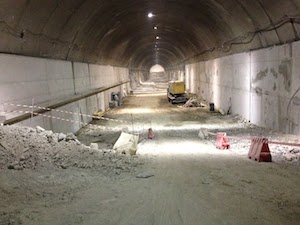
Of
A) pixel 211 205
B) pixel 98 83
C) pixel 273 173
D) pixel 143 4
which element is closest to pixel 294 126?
pixel 273 173

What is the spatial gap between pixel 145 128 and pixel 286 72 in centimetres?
672

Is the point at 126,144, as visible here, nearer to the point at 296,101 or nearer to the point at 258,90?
the point at 296,101

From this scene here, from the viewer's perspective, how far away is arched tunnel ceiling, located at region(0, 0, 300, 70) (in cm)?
983

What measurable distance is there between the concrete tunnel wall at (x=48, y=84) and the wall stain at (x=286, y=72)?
8510 mm

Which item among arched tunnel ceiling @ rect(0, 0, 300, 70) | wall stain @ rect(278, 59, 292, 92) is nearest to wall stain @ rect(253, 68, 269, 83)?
arched tunnel ceiling @ rect(0, 0, 300, 70)

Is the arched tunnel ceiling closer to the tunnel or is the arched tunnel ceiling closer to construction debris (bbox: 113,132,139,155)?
the tunnel

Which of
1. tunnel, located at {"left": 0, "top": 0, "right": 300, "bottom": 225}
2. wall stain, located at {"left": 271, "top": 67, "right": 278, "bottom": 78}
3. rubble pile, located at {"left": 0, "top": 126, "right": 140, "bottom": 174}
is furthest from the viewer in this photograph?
wall stain, located at {"left": 271, "top": 67, "right": 278, "bottom": 78}

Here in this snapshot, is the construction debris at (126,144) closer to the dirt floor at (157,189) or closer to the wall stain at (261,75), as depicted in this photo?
the dirt floor at (157,189)

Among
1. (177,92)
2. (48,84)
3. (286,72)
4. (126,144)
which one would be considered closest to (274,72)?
(286,72)

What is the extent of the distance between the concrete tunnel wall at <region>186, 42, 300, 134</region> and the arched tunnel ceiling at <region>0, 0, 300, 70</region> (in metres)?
0.52

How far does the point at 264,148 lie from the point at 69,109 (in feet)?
29.4

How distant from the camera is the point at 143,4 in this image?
17.7m

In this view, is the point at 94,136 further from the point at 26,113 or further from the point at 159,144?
the point at 26,113

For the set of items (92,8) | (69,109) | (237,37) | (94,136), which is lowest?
(94,136)
